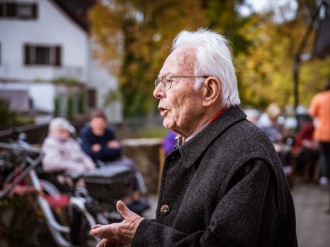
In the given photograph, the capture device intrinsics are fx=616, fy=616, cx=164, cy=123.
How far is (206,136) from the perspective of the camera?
7.11 feet

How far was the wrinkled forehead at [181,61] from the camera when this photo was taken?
2.20m

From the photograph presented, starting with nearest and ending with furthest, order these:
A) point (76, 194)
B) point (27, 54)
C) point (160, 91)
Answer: point (160, 91)
point (76, 194)
point (27, 54)

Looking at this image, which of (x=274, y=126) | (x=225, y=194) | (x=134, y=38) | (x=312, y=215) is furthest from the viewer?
(x=134, y=38)

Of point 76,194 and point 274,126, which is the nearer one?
point 76,194

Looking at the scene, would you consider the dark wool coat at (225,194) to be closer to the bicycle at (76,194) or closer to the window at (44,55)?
the bicycle at (76,194)

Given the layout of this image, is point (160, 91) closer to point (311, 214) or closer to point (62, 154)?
point (62, 154)

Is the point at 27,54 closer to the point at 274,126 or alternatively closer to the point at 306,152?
the point at 306,152

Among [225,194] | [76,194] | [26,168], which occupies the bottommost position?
[76,194]

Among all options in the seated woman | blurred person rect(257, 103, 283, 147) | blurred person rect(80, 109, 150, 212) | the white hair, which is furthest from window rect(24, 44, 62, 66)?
the white hair

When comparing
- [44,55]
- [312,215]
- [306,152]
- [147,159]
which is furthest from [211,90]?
[44,55]

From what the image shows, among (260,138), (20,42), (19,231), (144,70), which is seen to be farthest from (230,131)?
(20,42)

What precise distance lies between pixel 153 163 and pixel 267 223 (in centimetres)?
846

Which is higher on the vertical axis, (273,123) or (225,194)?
(225,194)

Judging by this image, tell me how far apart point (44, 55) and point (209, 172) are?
34052 mm
